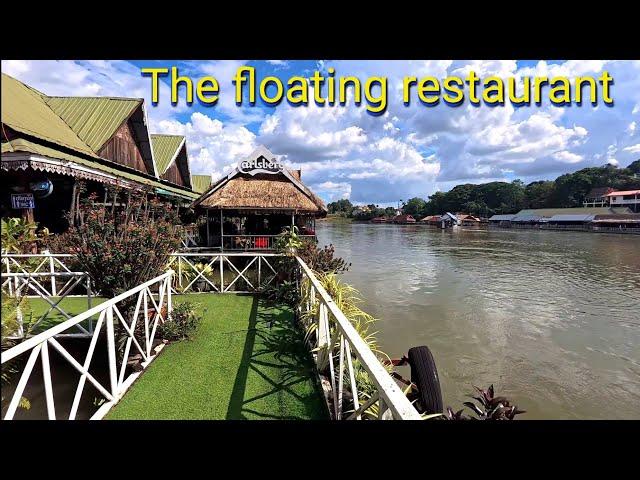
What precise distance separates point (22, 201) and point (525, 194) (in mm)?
95143

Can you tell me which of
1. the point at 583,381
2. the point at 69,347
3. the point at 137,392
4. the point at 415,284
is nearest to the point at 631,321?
the point at 583,381

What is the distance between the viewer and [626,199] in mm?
63469

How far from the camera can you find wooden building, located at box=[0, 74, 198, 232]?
712cm

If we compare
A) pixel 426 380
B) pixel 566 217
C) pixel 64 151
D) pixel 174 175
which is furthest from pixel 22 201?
pixel 566 217

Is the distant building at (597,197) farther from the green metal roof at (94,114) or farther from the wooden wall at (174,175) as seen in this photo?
the green metal roof at (94,114)

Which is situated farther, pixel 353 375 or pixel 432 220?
pixel 432 220

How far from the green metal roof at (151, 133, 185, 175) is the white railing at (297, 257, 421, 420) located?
642 inches

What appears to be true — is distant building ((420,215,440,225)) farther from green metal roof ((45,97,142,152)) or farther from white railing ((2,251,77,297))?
white railing ((2,251,77,297))

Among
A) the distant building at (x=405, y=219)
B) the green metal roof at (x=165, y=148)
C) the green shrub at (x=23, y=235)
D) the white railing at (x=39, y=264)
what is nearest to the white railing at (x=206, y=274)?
the white railing at (x=39, y=264)

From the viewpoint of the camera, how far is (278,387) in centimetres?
367

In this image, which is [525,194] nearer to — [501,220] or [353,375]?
[501,220]

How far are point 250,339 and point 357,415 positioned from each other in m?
2.94

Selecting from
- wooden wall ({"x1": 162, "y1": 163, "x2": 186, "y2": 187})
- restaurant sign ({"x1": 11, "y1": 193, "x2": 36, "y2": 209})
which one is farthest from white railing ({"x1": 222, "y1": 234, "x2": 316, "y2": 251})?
wooden wall ({"x1": 162, "y1": 163, "x2": 186, "y2": 187})
